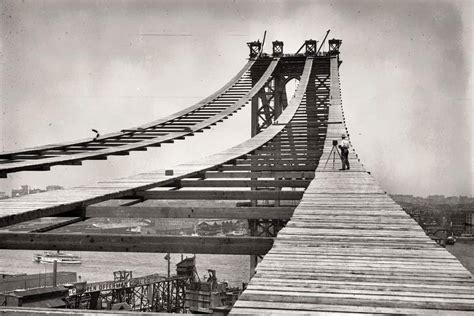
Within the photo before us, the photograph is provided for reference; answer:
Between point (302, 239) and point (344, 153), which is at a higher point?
point (344, 153)

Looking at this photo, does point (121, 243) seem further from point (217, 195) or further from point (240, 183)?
point (240, 183)

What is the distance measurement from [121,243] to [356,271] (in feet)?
11.0

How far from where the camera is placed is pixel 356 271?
3990 millimetres

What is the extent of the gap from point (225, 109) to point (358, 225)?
18.3 m

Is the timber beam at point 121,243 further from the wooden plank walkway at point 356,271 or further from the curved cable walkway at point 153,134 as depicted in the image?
the curved cable walkway at point 153,134

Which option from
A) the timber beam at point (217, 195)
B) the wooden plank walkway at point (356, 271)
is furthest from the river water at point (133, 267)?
the wooden plank walkway at point (356, 271)

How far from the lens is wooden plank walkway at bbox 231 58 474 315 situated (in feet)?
10.4

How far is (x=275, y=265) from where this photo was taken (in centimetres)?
414

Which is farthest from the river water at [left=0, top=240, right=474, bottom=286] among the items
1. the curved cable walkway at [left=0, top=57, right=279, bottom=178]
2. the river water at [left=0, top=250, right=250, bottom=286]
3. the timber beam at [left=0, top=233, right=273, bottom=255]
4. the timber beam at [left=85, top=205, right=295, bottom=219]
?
the timber beam at [left=0, top=233, right=273, bottom=255]

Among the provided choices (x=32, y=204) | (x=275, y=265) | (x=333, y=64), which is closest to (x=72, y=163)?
(x=32, y=204)

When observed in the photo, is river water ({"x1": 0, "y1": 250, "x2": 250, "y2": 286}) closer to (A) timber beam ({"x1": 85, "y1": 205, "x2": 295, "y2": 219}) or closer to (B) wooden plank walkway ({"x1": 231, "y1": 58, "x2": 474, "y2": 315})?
(A) timber beam ({"x1": 85, "y1": 205, "x2": 295, "y2": 219})

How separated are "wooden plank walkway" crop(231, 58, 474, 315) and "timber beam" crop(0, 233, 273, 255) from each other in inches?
37.9

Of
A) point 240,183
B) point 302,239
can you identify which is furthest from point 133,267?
point 302,239

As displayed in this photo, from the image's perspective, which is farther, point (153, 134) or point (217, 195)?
point (153, 134)
